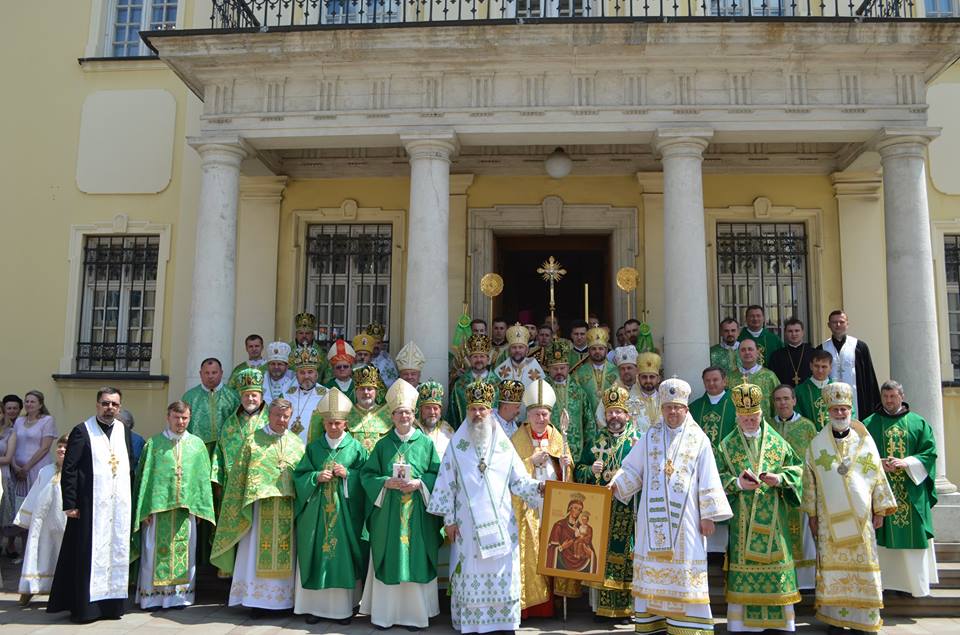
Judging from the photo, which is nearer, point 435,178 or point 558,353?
point 558,353

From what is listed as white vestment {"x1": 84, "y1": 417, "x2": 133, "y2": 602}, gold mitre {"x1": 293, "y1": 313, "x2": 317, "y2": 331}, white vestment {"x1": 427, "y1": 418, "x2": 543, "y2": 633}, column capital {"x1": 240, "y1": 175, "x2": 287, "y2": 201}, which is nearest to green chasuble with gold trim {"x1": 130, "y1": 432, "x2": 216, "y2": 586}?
white vestment {"x1": 84, "y1": 417, "x2": 133, "y2": 602}

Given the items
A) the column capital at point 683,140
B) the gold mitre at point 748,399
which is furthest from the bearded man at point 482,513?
the column capital at point 683,140

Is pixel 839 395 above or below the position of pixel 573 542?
above

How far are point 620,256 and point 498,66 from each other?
331 centimetres

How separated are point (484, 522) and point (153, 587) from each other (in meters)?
2.90

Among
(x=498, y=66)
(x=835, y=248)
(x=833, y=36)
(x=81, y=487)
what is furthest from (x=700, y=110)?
(x=81, y=487)

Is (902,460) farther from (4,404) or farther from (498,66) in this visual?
(4,404)

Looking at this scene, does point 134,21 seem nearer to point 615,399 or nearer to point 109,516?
point 109,516

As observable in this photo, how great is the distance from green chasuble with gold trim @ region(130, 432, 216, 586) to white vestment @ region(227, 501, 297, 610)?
0.39 m

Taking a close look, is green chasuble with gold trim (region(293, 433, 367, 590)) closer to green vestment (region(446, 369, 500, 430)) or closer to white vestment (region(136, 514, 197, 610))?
white vestment (region(136, 514, 197, 610))

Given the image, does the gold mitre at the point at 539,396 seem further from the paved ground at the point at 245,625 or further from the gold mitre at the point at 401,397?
the paved ground at the point at 245,625

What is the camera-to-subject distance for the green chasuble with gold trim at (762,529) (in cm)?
612

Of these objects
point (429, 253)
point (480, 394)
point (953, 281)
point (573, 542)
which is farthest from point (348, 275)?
point (953, 281)

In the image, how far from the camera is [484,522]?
6.21 meters
